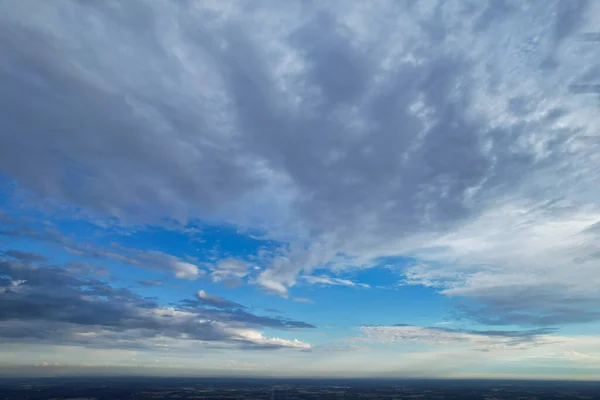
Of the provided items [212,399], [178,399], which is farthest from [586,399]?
[178,399]

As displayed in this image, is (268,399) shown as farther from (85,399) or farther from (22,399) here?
(22,399)

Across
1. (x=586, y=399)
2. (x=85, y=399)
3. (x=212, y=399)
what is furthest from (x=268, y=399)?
(x=586, y=399)

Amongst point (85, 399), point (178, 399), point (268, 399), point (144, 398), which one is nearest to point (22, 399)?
point (85, 399)

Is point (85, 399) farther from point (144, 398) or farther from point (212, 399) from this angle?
point (212, 399)

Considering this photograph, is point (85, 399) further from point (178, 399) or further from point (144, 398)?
point (178, 399)
